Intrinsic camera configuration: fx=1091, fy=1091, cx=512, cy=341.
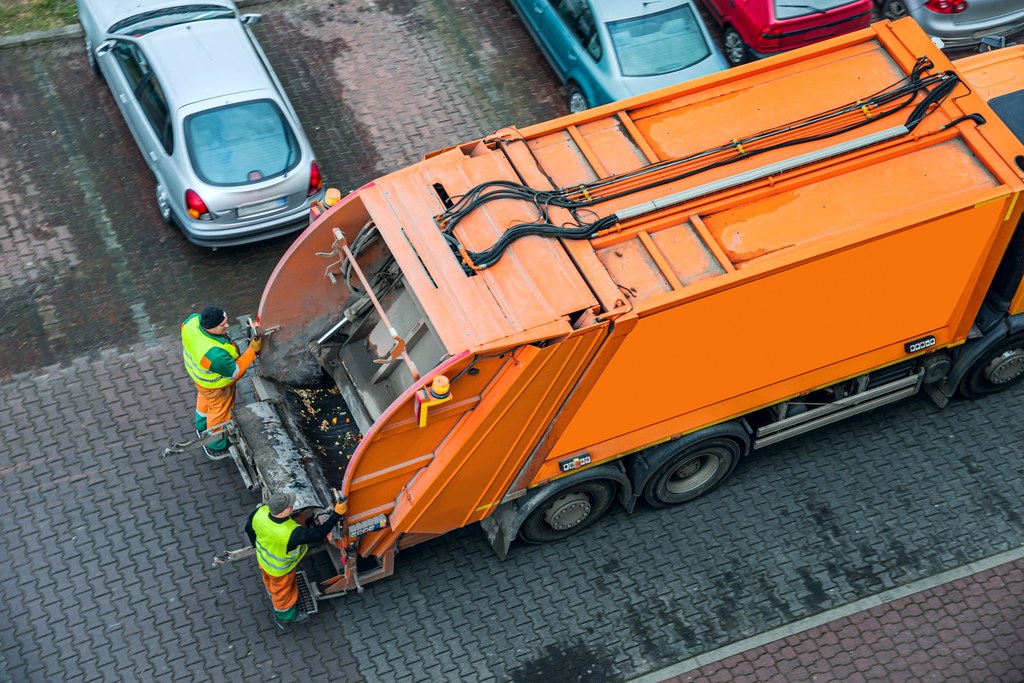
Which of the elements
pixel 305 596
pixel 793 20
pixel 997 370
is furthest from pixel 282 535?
pixel 793 20

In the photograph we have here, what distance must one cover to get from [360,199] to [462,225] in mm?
805

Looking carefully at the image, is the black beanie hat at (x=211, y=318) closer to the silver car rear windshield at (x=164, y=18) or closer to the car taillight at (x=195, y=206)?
the car taillight at (x=195, y=206)

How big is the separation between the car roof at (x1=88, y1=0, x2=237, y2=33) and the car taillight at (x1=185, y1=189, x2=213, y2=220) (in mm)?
2311

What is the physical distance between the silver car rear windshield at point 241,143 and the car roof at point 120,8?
63.0 inches

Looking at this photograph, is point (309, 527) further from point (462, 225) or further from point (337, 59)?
point (337, 59)

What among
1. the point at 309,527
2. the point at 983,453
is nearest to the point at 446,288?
the point at 309,527

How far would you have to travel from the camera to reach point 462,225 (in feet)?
24.0

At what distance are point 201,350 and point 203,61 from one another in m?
3.54

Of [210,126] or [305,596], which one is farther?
[210,126]

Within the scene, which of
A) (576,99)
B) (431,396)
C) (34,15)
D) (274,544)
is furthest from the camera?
(34,15)

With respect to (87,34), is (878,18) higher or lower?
lower

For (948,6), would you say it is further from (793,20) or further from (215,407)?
(215,407)

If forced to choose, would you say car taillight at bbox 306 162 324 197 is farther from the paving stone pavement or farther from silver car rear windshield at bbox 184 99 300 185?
the paving stone pavement

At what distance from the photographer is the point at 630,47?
10.9 metres
